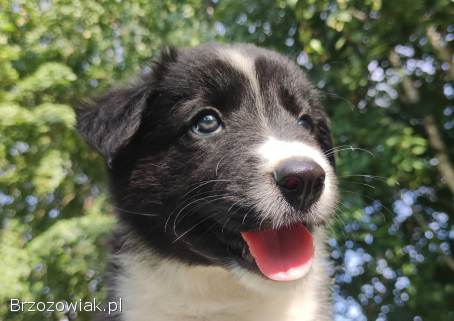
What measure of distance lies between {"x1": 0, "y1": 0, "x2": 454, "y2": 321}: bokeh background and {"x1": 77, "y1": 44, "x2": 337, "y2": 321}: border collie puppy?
4.99 ft

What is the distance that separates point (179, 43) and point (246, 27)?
0.84 m

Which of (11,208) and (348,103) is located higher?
(348,103)

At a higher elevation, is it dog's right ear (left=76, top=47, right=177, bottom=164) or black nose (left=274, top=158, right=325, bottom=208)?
black nose (left=274, top=158, right=325, bottom=208)

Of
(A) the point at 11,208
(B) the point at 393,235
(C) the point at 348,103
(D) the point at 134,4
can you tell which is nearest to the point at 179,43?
(D) the point at 134,4

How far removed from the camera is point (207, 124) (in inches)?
107

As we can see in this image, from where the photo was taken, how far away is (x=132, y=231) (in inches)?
117

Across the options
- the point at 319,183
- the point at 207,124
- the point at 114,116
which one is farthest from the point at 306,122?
the point at 114,116

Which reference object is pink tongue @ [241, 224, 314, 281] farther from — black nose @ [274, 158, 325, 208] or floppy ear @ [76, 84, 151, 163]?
floppy ear @ [76, 84, 151, 163]

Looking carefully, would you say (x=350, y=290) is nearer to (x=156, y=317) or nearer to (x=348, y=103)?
(x=348, y=103)

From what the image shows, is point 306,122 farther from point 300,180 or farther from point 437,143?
point 437,143

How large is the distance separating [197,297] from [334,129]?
7.61 ft

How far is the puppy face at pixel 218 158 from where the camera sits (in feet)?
7.84

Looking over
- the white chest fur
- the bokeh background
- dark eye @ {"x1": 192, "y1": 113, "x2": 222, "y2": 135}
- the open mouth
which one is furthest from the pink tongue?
the bokeh background

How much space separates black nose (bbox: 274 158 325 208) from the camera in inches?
87.1
